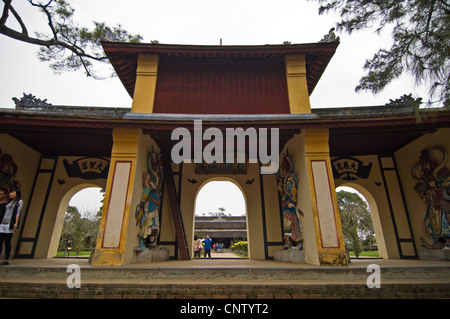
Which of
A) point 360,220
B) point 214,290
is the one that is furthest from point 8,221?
point 360,220

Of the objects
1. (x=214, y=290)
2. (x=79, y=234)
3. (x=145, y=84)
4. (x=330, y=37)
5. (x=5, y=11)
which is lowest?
(x=214, y=290)

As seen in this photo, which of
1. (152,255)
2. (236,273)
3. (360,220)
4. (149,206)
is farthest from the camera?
(360,220)

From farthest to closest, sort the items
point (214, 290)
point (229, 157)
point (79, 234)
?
point (79, 234)
point (229, 157)
point (214, 290)

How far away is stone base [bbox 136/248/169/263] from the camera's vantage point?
6.06 metres

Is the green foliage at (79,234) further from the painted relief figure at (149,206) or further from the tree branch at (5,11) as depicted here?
the tree branch at (5,11)

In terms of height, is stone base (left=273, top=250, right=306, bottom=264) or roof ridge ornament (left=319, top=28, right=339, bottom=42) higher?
roof ridge ornament (left=319, top=28, right=339, bottom=42)

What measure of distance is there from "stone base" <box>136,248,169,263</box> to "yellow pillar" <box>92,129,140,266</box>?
101 cm

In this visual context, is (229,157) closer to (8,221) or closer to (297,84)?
(297,84)

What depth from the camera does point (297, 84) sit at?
7.64 meters

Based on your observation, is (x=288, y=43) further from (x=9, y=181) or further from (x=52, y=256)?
(x=52, y=256)

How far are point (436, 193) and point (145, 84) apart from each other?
9.66 m

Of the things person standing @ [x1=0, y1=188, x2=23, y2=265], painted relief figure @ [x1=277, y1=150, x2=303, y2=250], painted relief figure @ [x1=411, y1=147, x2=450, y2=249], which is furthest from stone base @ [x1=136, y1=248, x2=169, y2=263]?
painted relief figure @ [x1=411, y1=147, x2=450, y2=249]

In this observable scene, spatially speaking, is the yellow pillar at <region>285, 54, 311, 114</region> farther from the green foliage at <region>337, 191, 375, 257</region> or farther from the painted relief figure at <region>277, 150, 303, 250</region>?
the green foliage at <region>337, 191, 375, 257</region>
